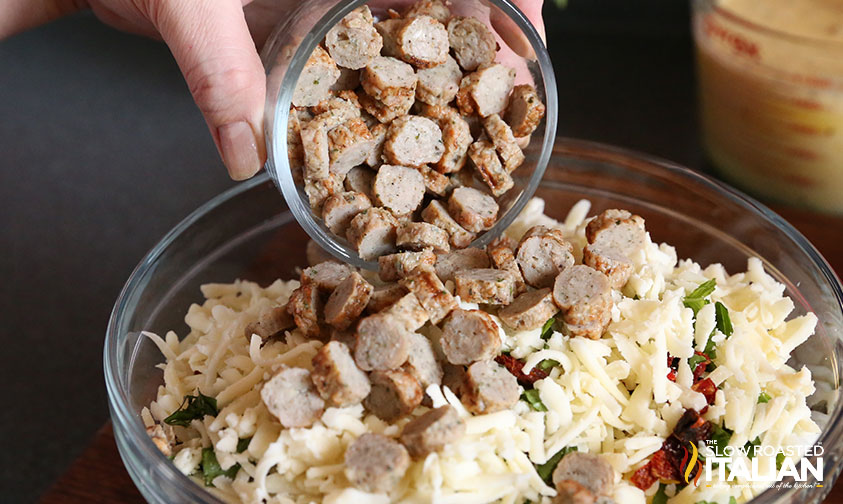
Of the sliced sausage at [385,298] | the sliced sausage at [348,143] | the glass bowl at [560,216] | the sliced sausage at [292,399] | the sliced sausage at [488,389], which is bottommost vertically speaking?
the glass bowl at [560,216]

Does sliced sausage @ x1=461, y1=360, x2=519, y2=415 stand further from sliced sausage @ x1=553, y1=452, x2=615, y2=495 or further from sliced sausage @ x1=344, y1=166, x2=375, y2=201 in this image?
sliced sausage @ x1=344, y1=166, x2=375, y2=201

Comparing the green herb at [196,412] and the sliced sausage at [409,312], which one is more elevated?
the sliced sausage at [409,312]

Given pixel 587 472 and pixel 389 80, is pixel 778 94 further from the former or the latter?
pixel 587 472

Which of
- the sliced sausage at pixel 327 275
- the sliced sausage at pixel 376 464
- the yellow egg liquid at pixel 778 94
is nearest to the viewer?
the sliced sausage at pixel 376 464

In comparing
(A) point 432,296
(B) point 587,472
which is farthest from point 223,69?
(B) point 587,472

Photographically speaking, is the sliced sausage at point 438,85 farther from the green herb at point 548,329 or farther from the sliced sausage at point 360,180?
the green herb at point 548,329

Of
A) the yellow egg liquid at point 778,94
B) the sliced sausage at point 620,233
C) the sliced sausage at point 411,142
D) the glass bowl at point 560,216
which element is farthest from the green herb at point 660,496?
the yellow egg liquid at point 778,94
